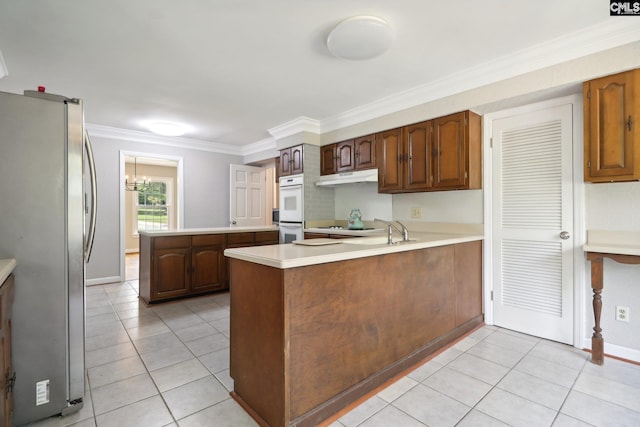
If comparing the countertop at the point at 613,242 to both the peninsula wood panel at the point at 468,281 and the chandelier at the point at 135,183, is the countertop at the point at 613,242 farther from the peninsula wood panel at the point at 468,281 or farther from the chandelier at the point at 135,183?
the chandelier at the point at 135,183

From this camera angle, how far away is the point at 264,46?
2.37 meters

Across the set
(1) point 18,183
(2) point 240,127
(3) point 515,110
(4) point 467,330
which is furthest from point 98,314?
(3) point 515,110

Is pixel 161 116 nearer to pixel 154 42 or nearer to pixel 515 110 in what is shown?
pixel 154 42

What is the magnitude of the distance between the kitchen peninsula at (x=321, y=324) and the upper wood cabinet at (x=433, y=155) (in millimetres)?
1046

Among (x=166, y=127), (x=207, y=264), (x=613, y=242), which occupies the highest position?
(x=166, y=127)

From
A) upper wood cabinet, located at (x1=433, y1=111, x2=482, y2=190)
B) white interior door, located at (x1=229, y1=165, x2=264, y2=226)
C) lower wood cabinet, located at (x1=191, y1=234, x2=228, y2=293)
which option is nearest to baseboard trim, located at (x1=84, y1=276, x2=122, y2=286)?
lower wood cabinet, located at (x1=191, y1=234, x2=228, y2=293)

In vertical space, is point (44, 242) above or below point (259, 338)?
above

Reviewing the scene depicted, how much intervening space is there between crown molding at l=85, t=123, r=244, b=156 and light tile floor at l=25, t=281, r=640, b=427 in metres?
3.14

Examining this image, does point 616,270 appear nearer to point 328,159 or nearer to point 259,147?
point 328,159

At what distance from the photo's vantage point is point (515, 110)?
111 inches

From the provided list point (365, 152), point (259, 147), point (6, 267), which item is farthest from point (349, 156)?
point (6, 267)

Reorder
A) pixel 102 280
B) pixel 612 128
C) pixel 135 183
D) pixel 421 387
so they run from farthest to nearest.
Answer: pixel 135 183
pixel 102 280
pixel 612 128
pixel 421 387

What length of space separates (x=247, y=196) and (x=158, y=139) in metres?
1.80

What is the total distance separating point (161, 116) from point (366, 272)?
3.70 m
